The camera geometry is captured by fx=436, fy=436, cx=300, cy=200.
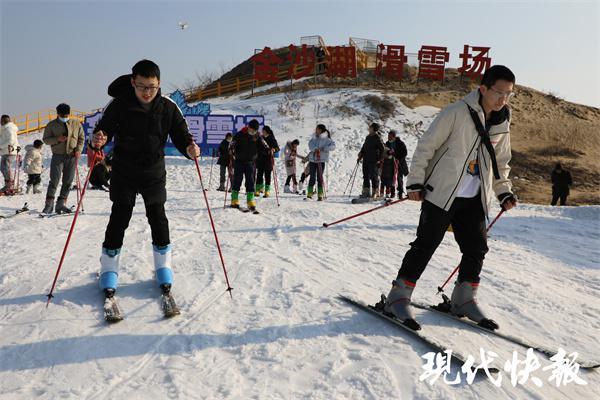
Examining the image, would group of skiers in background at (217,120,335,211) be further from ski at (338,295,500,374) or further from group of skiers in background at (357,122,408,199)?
ski at (338,295,500,374)

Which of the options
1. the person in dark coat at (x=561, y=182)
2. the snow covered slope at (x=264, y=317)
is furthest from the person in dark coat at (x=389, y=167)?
the person in dark coat at (x=561, y=182)

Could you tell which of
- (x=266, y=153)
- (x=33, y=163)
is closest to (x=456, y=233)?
(x=266, y=153)

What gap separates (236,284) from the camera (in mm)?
4359

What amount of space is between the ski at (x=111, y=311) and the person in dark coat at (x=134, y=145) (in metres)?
0.08

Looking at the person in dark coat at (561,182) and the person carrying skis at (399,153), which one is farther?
the person in dark coat at (561,182)

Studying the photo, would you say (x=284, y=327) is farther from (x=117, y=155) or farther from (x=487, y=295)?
(x=487, y=295)

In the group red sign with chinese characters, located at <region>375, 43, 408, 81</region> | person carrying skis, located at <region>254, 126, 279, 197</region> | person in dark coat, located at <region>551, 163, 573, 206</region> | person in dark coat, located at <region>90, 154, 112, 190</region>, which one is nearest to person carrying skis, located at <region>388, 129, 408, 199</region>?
person carrying skis, located at <region>254, 126, 279, 197</region>

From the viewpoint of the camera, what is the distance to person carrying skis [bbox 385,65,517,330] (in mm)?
3254

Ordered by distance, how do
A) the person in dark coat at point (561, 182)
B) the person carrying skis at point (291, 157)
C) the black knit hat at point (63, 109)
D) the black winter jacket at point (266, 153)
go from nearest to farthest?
the black knit hat at point (63, 109)
the black winter jacket at point (266, 153)
the person carrying skis at point (291, 157)
the person in dark coat at point (561, 182)

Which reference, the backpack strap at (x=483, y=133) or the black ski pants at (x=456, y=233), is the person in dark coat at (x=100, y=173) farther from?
the backpack strap at (x=483, y=133)

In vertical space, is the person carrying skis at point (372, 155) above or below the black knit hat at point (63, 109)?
below

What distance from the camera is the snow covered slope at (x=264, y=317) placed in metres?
2.64

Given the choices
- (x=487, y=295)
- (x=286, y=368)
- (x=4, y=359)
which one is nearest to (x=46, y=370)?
(x=4, y=359)

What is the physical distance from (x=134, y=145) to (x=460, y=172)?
257 cm
